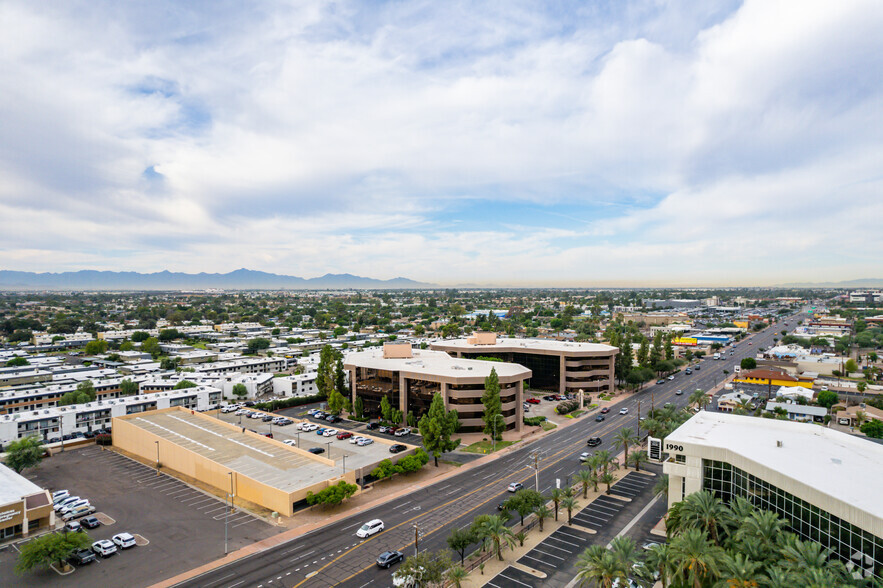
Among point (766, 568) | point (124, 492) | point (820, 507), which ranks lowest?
point (124, 492)

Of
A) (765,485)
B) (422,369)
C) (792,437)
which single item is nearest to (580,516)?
(765,485)

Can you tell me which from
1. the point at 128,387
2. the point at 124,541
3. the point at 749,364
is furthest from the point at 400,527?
the point at 749,364

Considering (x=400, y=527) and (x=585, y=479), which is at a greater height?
(x=585, y=479)

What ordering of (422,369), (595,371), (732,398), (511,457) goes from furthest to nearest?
(595,371) → (732,398) → (422,369) → (511,457)

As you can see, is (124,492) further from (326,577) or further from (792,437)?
(792,437)

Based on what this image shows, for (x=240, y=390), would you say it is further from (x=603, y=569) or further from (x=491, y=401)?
(x=603, y=569)
